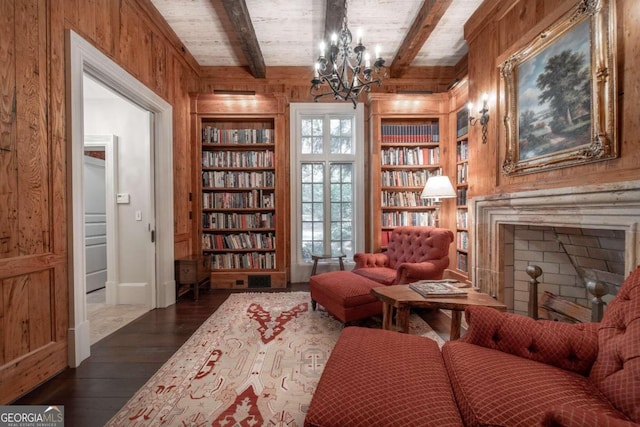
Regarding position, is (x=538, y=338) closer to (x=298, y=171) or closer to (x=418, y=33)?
(x=418, y=33)

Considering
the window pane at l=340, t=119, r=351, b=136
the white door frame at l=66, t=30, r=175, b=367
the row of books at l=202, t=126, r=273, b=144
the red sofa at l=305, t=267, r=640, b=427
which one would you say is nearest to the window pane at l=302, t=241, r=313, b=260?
the row of books at l=202, t=126, r=273, b=144

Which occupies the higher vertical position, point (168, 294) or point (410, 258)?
point (410, 258)

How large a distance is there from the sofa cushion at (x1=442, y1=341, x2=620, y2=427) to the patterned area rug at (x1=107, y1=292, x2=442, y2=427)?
88 centimetres

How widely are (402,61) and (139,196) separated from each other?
383 centimetres

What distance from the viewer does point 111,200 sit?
338cm

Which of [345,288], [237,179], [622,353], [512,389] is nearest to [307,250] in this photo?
[237,179]

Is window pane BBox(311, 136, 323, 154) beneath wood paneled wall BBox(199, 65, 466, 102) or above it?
beneath

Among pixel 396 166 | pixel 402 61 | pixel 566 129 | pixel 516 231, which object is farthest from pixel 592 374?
pixel 402 61

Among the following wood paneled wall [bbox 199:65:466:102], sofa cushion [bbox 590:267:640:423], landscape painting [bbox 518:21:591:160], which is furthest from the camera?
wood paneled wall [bbox 199:65:466:102]

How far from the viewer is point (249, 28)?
3092mm

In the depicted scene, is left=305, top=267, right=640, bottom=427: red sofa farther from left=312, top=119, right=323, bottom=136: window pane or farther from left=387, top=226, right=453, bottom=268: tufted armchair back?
left=312, top=119, right=323, bottom=136: window pane

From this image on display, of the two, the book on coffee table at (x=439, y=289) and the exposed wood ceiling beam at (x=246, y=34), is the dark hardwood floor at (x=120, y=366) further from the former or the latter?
the exposed wood ceiling beam at (x=246, y=34)

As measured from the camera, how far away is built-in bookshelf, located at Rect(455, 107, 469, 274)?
12.2ft

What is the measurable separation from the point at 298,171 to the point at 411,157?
5.47 feet
